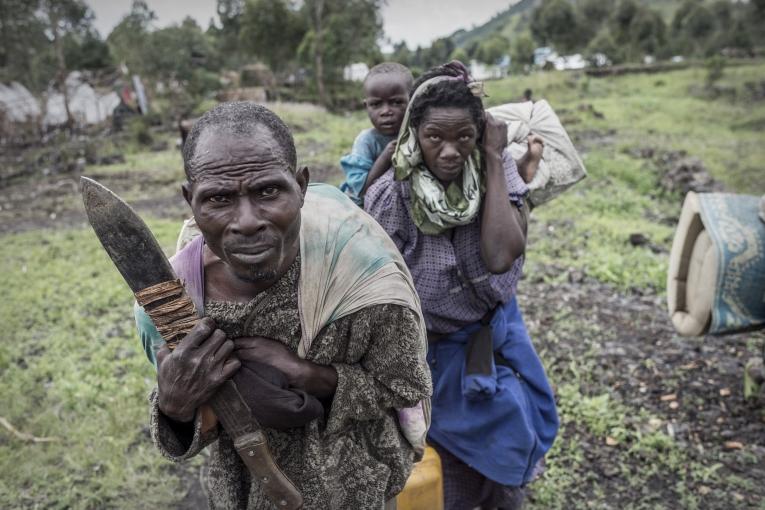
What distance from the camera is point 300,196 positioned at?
1363mm

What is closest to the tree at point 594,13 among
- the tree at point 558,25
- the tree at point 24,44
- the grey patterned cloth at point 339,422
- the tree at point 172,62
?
the tree at point 558,25

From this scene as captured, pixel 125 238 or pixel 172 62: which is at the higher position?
pixel 172 62

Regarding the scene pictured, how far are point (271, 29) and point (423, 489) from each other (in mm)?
27487

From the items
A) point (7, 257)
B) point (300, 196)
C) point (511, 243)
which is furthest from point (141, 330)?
point (7, 257)

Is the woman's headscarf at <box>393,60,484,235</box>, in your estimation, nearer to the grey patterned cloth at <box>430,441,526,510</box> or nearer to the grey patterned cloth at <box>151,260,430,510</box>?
the grey patterned cloth at <box>151,260,430,510</box>

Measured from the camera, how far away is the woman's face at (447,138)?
2.10 m

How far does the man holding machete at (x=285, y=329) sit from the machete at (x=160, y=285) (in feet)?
0.14

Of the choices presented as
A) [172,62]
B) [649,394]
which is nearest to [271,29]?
[172,62]

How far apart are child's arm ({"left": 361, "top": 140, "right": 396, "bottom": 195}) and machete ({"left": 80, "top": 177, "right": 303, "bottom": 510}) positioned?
1.36 metres

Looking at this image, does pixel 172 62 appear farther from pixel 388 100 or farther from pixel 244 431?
pixel 244 431

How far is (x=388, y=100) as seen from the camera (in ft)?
9.41

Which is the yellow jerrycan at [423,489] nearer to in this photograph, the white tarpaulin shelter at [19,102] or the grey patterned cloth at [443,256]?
the grey patterned cloth at [443,256]

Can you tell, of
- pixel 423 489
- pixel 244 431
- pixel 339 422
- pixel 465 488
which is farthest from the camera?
pixel 465 488

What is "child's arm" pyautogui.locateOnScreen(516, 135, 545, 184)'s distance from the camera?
8.03 feet
